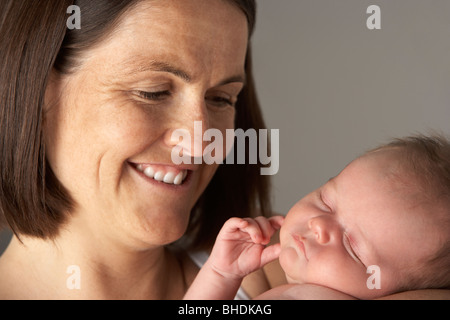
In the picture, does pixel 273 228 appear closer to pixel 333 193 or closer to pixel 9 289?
pixel 333 193

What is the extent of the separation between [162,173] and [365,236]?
47cm

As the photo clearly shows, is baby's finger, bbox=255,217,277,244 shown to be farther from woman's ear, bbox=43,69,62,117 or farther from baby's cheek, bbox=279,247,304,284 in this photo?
woman's ear, bbox=43,69,62,117

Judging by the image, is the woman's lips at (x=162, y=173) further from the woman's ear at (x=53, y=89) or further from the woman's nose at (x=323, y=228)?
the woman's nose at (x=323, y=228)

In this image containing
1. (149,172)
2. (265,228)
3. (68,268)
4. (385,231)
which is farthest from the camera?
(68,268)

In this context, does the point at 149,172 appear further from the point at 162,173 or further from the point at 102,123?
the point at 102,123

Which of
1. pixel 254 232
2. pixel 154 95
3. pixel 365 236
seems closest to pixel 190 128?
pixel 154 95

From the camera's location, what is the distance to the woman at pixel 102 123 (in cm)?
115

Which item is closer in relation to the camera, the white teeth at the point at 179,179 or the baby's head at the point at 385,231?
the baby's head at the point at 385,231

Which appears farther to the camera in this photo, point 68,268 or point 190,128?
point 68,268

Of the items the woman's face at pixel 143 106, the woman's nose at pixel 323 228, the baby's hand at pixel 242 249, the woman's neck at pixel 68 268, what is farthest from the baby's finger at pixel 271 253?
the woman's neck at pixel 68 268

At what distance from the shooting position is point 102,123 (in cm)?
117

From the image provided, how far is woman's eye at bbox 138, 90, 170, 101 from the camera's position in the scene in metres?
1.18

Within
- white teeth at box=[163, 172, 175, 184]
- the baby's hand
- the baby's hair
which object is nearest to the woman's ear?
white teeth at box=[163, 172, 175, 184]
